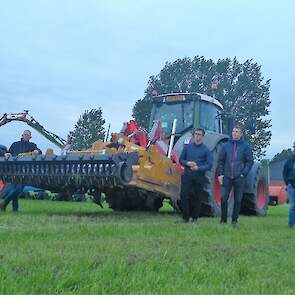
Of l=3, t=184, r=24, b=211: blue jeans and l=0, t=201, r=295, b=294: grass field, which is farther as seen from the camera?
l=3, t=184, r=24, b=211: blue jeans

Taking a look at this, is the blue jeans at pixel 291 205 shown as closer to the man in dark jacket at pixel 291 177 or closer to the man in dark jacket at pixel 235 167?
the man in dark jacket at pixel 291 177

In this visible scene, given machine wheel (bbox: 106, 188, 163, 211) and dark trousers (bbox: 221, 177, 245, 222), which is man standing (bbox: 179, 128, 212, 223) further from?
machine wheel (bbox: 106, 188, 163, 211)

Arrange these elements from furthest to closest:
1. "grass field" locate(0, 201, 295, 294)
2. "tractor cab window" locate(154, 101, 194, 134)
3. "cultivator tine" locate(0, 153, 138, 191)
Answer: "tractor cab window" locate(154, 101, 194, 134) < "cultivator tine" locate(0, 153, 138, 191) < "grass field" locate(0, 201, 295, 294)

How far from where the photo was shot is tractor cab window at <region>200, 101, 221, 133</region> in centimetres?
1182

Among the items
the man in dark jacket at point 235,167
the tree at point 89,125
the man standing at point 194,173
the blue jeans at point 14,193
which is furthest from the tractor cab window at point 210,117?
the tree at point 89,125

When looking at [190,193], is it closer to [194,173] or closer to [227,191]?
[194,173]

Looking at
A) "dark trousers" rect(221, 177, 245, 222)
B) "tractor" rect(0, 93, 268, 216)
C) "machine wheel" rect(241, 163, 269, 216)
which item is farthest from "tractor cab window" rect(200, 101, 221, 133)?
"dark trousers" rect(221, 177, 245, 222)

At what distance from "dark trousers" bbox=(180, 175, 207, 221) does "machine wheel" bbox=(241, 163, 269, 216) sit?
356 centimetres

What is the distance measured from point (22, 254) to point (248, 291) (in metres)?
1.85

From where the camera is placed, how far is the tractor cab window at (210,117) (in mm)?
11820

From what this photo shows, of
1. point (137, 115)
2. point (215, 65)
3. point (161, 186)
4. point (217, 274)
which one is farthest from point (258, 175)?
point (215, 65)

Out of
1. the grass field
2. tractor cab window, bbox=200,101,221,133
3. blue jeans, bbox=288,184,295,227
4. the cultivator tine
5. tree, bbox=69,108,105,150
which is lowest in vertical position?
the grass field

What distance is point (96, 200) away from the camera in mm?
10641

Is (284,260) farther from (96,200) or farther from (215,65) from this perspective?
(215,65)
